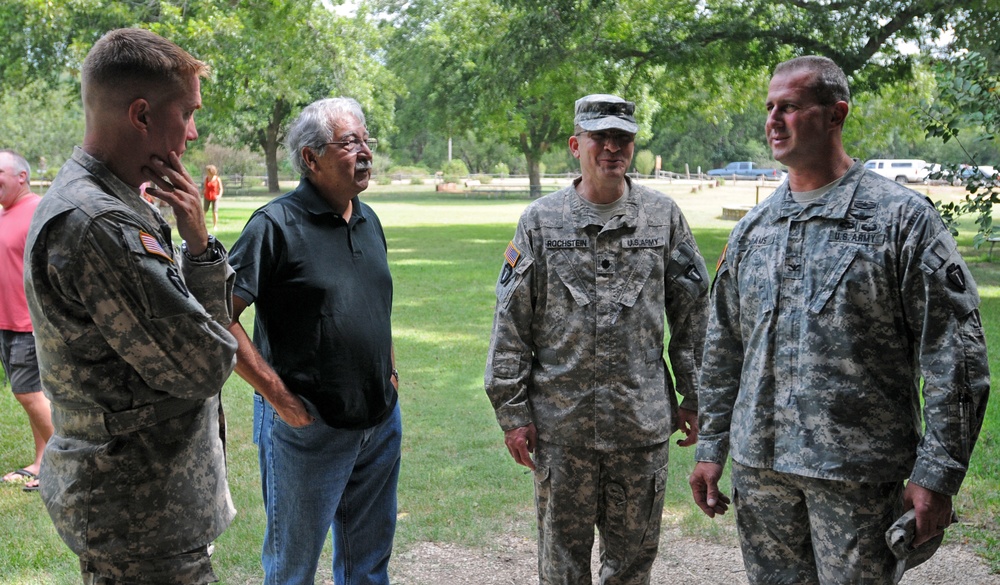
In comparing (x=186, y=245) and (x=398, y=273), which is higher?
(x=186, y=245)

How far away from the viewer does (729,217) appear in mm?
27359

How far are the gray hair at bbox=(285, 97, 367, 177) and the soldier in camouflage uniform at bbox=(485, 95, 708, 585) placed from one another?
81 centimetres

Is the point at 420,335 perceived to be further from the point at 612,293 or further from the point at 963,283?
the point at 963,283

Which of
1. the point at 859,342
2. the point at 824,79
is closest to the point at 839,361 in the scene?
the point at 859,342

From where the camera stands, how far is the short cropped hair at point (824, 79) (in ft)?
9.11

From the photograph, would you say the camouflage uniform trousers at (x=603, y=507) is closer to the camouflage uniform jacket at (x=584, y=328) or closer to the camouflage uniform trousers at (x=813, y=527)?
the camouflage uniform jacket at (x=584, y=328)

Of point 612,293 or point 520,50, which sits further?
point 520,50

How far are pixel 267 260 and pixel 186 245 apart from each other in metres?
0.80

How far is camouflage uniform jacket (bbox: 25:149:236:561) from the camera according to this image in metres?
2.07

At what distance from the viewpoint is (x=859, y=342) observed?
2650mm

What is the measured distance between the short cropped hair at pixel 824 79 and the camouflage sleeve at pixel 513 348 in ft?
3.86

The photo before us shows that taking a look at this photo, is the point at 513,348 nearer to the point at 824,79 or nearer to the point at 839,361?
the point at 839,361

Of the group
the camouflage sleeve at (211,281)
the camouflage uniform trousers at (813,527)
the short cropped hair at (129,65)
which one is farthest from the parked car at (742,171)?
the short cropped hair at (129,65)

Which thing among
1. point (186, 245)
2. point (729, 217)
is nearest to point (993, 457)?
point (186, 245)
